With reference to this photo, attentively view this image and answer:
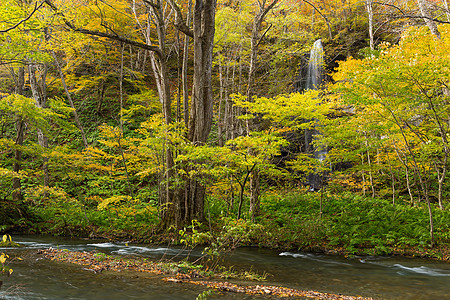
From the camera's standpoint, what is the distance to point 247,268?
6133 mm

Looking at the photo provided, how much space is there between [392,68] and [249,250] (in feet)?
18.9

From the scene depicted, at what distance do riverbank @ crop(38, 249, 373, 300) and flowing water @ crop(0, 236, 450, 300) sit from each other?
8.0 inches

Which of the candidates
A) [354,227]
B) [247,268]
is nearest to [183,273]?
[247,268]

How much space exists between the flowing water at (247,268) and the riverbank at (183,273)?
204 millimetres

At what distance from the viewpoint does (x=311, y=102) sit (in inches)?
310

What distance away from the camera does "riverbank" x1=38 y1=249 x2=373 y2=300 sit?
382cm

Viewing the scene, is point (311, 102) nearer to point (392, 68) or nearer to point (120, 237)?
point (392, 68)

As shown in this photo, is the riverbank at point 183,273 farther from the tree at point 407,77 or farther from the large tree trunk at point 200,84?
the tree at point 407,77

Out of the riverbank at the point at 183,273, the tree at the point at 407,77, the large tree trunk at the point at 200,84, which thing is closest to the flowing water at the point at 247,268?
the riverbank at the point at 183,273

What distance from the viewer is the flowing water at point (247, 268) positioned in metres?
3.52

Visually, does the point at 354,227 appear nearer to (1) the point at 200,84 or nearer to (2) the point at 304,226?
(2) the point at 304,226

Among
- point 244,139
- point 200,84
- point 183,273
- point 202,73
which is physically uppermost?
point 202,73

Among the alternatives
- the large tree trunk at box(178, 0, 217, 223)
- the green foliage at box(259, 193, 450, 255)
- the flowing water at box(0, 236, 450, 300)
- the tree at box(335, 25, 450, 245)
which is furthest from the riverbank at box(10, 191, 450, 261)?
the large tree trunk at box(178, 0, 217, 223)

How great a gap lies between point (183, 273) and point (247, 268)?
1.79 meters
